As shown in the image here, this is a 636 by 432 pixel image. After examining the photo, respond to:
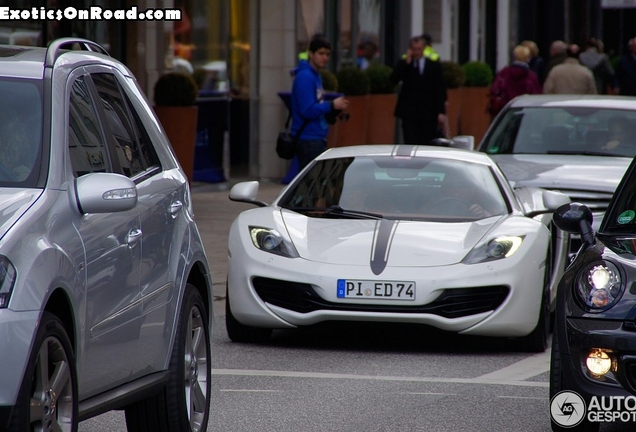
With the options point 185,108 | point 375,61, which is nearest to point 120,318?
point 185,108

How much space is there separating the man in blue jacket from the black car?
7.73 meters

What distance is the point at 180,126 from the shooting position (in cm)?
1852

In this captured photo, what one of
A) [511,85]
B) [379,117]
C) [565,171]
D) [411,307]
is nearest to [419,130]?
[511,85]

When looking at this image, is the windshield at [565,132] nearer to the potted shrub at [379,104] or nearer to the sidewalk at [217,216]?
the sidewalk at [217,216]

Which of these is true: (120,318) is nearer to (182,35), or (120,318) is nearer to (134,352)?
(134,352)

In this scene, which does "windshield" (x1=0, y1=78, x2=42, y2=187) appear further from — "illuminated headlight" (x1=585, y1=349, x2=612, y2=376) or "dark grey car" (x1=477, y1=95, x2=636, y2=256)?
"dark grey car" (x1=477, y1=95, x2=636, y2=256)

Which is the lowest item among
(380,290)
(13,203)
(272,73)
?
(380,290)

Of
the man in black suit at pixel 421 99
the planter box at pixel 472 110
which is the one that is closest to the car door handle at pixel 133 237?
the man in black suit at pixel 421 99

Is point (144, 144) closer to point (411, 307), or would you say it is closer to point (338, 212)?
point (411, 307)

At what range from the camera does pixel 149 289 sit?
5.65 metres

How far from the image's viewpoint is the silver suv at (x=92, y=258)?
444cm

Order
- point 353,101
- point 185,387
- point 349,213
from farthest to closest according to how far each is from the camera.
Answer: point 353,101 → point 349,213 → point 185,387

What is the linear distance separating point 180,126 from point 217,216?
1.69m

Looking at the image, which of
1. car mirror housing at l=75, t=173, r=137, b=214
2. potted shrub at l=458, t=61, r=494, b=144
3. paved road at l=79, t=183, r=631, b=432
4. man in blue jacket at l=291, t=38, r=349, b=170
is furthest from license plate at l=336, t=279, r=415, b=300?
potted shrub at l=458, t=61, r=494, b=144
